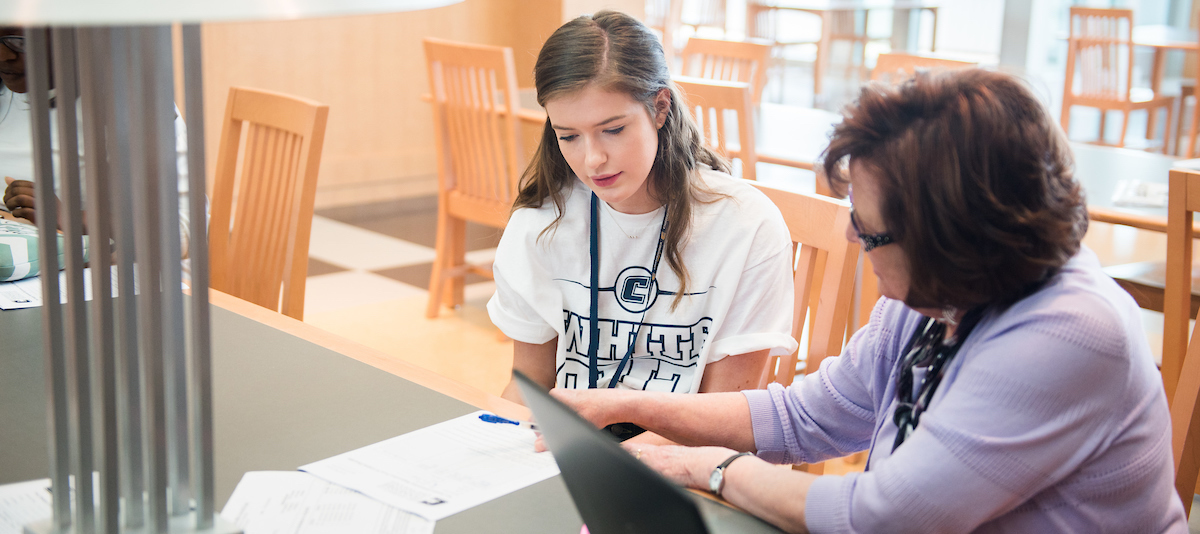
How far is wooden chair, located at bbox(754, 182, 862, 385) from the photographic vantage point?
1370mm

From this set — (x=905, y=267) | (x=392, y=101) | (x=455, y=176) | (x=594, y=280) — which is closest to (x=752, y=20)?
(x=392, y=101)

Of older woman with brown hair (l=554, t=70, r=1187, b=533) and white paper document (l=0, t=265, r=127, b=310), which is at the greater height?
older woman with brown hair (l=554, t=70, r=1187, b=533)

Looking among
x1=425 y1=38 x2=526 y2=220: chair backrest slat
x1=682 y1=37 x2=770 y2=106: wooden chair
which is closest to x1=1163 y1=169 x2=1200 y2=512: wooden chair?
x1=425 y1=38 x2=526 y2=220: chair backrest slat

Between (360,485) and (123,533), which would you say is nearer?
(123,533)

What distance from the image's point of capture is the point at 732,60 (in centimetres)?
403

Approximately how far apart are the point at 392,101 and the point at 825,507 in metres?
4.65

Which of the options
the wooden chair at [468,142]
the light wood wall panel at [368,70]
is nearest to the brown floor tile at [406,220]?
the light wood wall panel at [368,70]

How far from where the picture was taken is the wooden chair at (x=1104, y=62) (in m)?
5.78

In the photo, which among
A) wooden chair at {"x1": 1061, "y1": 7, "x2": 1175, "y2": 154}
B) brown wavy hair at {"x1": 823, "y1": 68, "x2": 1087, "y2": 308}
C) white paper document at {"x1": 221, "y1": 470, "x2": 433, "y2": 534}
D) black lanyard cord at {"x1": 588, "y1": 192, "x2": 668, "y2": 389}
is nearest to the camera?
brown wavy hair at {"x1": 823, "y1": 68, "x2": 1087, "y2": 308}

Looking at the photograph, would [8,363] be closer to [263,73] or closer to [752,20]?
[263,73]

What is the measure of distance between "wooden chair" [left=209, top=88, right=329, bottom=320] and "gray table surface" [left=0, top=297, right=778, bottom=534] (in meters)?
0.34

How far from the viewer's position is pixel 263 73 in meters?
4.75

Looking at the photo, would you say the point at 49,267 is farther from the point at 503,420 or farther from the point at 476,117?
the point at 476,117

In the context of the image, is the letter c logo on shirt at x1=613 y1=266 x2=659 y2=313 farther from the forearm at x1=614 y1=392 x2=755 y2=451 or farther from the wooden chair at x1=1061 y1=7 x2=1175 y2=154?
the wooden chair at x1=1061 y1=7 x2=1175 y2=154
